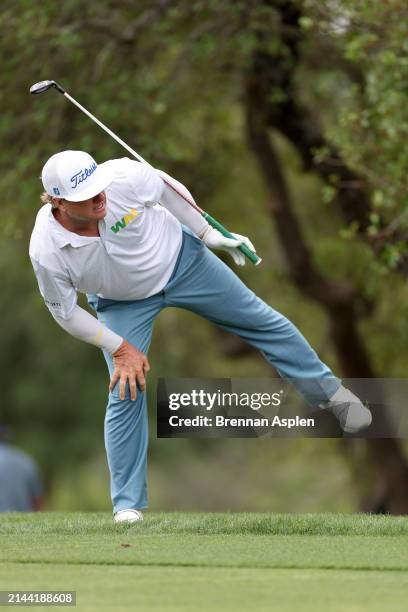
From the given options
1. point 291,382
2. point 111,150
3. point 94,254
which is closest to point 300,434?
point 291,382

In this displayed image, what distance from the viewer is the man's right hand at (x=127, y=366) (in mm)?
7328

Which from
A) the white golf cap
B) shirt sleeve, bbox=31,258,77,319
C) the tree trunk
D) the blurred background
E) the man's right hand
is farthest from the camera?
the tree trunk

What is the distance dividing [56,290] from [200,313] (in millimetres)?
1014

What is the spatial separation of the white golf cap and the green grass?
67.6 inches

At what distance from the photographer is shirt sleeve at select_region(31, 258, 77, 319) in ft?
23.3

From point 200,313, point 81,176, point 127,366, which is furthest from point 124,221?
point 200,313

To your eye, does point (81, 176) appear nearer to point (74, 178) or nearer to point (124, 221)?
point (74, 178)

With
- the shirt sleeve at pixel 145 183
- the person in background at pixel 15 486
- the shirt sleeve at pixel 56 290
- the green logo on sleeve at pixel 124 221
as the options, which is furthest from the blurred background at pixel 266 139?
the shirt sleeve at pixel 56 290

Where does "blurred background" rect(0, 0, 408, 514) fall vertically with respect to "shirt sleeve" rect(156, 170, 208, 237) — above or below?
below

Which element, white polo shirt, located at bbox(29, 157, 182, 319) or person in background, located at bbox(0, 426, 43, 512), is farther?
person in background, located at bbox(0, 426, 43, 512)

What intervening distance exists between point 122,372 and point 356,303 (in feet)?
38.9

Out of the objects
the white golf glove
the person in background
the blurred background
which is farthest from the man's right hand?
the person in background

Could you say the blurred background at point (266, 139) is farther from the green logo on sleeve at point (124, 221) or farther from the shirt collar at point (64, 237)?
the shirt collar at point (64, 237)

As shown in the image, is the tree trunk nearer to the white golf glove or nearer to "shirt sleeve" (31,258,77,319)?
the white golf glove
